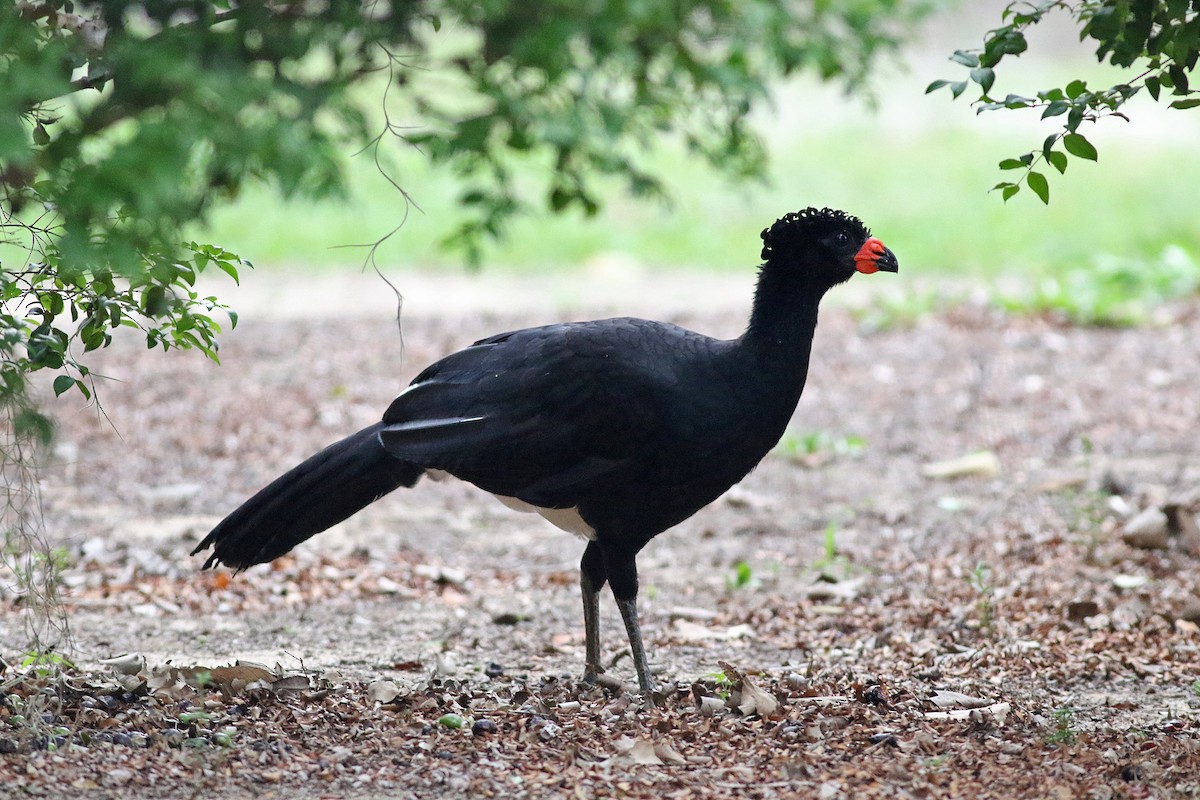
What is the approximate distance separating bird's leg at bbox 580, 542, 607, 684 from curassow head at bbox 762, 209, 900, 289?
1133 mm

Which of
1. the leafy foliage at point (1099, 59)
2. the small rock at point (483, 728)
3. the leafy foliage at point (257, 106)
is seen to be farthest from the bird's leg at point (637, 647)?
the leafy foliage at point (1099, 59)

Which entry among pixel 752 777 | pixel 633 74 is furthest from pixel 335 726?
pixel 633 74

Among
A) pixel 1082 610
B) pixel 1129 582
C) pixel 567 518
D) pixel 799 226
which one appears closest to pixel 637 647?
Answer: pixel 567 518

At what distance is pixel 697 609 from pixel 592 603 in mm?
1089

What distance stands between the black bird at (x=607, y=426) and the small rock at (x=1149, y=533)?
2.18 metres

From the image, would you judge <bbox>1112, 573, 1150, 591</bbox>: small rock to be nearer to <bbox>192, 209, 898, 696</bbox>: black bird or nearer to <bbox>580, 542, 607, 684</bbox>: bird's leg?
<bbox>192, 209, 898, 696</bbox>: black bird

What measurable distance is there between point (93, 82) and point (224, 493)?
4.10 metres

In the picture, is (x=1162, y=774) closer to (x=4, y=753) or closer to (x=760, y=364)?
(x=760, y=364)

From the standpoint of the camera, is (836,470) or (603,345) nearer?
(603,345)

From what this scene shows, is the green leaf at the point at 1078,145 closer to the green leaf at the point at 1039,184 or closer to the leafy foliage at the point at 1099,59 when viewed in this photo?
the leafy foliage at the point at 1099,59

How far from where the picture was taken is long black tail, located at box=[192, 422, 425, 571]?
4488 millimetres

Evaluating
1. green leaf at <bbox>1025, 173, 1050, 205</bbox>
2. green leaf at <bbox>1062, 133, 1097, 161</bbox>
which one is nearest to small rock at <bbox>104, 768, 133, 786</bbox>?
green leaf at <bbox>1025, 173, 1050, 205</bbox>

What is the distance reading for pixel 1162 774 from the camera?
3377 millimetres

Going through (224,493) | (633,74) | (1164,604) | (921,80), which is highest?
(921,80)
